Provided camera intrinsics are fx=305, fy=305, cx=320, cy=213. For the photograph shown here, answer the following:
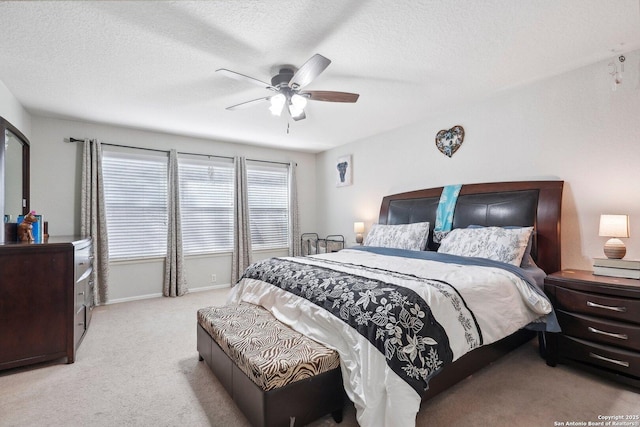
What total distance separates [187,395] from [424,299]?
5.39 feet

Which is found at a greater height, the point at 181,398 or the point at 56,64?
the point at 56,64

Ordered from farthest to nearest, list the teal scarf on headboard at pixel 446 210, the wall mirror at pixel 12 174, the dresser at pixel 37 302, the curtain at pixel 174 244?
the curtain at pixel 174 244
the teal scarf on headboard at pixel 446 210
the wall mirror at pixel 12 174
the dresser at pixel 37 302

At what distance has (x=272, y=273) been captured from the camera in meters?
2.56

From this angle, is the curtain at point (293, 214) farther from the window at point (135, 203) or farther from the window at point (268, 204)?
Answer: the window at point (135, 203)

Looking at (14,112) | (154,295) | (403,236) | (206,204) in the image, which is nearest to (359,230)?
(403,236)

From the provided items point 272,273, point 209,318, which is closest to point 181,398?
point 209,318

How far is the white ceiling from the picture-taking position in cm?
188

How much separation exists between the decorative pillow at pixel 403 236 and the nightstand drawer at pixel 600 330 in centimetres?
141

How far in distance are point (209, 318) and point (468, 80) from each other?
3.07m

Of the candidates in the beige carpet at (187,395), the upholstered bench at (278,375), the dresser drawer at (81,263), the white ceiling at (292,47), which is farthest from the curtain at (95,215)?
the upholstered bench at (278,375)

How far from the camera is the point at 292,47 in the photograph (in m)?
2.26

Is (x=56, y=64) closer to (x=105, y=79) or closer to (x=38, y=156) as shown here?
(x=105, y=79)

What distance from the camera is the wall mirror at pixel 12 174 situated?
2.76 meters

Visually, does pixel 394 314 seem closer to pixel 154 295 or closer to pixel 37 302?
pixel 37 302
